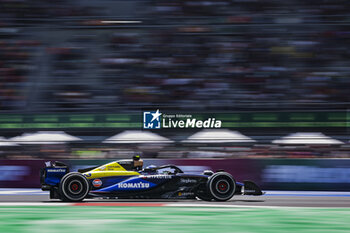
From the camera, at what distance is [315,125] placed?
18.5 m

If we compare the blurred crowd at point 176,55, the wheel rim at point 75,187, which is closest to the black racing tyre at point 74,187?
the wheel rim at point 75,187

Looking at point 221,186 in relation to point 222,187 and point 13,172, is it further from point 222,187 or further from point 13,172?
point 13,172

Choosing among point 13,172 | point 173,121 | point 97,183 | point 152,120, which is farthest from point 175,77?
point 97,183

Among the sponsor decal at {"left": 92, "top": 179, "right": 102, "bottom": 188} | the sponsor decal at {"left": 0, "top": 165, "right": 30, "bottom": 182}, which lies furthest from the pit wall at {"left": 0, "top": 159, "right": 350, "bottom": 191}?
the sponsor decal at {"left": 92, "top": 179, "right": 102, "bottom": 188}

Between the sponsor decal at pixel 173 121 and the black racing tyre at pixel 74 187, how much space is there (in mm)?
7839

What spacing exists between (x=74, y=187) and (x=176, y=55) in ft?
32.8

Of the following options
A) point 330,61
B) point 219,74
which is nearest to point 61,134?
point 219,74

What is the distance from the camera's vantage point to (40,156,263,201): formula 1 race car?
1147 cm

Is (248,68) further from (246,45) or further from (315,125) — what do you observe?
(315,125)

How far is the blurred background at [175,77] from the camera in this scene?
18391mm

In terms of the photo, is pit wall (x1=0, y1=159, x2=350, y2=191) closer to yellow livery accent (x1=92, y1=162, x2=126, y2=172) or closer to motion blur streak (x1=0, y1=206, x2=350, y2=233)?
yellow livery accent (x1=92, y1=162, x2=126, y2=172)

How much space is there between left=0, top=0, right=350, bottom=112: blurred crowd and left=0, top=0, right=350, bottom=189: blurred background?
39 millimetres

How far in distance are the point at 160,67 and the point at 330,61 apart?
5.76 meters

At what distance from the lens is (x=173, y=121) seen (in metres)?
19.2
